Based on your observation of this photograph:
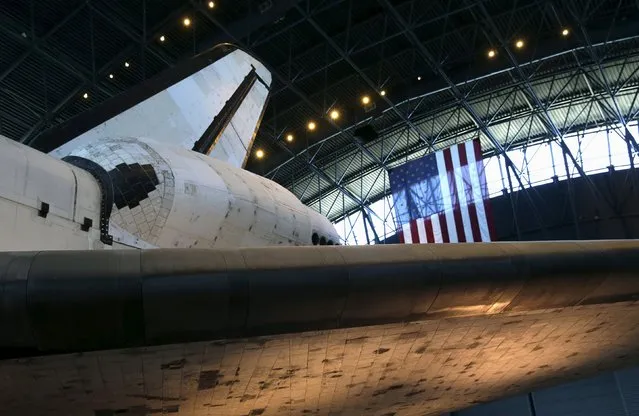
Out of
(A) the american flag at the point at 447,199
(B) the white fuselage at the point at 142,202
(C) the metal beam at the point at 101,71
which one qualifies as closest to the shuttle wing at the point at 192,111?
(B) the white fuselage at the point at 142,202

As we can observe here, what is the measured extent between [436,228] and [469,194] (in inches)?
48.0

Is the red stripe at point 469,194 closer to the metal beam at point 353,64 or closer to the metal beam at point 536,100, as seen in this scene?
the metal beam at point 536,100

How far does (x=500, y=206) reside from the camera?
19.8 m

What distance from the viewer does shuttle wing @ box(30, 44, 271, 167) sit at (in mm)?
8062

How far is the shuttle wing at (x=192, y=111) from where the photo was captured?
317 inches

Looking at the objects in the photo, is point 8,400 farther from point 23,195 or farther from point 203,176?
point 203,176

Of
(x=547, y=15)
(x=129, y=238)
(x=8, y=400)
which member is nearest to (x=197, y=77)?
(x=129, y=238)

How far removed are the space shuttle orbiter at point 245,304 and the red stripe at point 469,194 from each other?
23.5 ft

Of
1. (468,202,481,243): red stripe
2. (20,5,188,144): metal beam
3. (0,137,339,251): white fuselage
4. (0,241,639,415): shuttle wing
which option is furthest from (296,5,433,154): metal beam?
(0,241,639,415): shuttle wing

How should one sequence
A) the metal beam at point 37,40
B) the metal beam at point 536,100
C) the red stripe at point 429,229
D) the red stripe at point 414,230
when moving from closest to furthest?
1. the metal beam at point 37,40
2. the red stripe at point 429,229
3. the red stripe at point 414,230
4. the metal beam at point 536,100

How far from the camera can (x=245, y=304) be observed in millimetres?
3139

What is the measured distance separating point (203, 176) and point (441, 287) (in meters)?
3.45

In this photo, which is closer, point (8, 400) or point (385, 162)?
A: point (8, 400)

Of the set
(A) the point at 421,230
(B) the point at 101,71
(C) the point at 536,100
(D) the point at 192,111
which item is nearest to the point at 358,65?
(A) the point at 421,230
